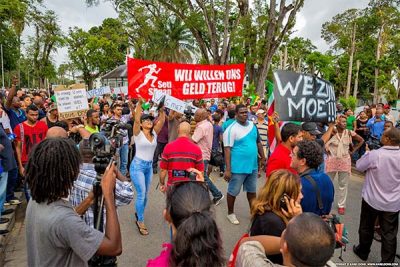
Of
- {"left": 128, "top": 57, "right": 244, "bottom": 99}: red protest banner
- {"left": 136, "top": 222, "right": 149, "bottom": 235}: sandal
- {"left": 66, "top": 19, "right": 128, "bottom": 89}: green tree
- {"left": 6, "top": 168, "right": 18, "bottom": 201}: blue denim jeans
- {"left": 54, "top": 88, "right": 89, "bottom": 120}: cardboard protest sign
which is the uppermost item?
{"left": 66, "top": 19, "right": 128, "bottom": 89}: green tree

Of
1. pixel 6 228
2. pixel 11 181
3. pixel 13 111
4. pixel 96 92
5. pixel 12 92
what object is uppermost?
pixel 96 92

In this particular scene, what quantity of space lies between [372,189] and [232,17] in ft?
78.6

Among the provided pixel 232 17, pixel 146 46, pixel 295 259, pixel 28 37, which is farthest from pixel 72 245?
pixel 28 37

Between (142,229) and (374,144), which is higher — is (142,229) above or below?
below

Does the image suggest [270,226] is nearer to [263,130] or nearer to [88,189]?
[88,189]

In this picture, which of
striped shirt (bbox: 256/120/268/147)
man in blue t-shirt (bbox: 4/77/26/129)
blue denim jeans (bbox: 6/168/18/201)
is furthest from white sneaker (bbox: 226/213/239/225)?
man in blue t-shirt (bbox: 4/77/26/129)

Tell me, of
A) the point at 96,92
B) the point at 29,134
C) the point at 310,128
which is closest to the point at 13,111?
the point at 29,134

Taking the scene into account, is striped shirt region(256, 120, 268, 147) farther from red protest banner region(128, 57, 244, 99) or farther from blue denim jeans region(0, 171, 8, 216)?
blue denim jeans region(0, 171, 8, 216)

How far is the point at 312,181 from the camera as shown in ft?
9.43

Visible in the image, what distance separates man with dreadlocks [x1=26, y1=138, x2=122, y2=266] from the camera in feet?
5.72

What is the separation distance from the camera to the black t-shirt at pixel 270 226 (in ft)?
7.47

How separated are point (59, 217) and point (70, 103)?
4.41 meters

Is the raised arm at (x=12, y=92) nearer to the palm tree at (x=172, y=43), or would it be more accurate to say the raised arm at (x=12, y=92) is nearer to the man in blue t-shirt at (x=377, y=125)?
the man in blue t-shirt at (x=377, y=125)

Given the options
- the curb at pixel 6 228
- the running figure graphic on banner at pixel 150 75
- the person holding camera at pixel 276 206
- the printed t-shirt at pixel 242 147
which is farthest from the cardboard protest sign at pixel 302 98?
the curb at pixel 6 228
